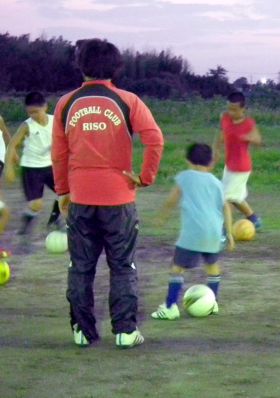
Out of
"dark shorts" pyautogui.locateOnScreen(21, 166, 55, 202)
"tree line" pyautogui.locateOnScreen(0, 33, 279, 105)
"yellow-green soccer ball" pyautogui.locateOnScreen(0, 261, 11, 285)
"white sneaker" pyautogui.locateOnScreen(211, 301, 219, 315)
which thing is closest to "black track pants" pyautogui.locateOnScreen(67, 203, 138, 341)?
"white sneaker" pyautogui.locateOnScreen(211, 301, 219, 315)

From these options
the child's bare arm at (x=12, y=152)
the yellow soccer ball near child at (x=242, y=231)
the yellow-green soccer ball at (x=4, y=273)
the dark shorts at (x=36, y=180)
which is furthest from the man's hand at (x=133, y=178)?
the yellow soccer ball near child at (x=242, y=231)

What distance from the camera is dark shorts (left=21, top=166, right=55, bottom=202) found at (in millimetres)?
13422

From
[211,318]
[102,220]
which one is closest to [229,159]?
[211,318]

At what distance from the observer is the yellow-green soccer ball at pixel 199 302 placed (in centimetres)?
905

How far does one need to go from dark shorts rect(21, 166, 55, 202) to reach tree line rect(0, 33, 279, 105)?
45.3 m

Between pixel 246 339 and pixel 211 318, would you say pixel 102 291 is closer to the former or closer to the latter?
pixel 211 318

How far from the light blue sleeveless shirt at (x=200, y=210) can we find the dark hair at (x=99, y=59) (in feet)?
4.49

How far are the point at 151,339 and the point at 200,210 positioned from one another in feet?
3.95

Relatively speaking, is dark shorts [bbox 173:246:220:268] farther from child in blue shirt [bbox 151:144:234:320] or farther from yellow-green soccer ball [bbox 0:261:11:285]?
yellow-green soccer ball [bbox 0:261:11:285]

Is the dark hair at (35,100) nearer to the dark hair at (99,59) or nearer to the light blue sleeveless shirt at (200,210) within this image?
the light blue sleeveless shirt at (200,210)

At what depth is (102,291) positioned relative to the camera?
407 inches

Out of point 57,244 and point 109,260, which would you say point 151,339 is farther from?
point 57,244

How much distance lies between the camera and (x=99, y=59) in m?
7.96

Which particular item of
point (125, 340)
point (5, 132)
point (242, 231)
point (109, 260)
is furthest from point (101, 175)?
point (242, 231)
